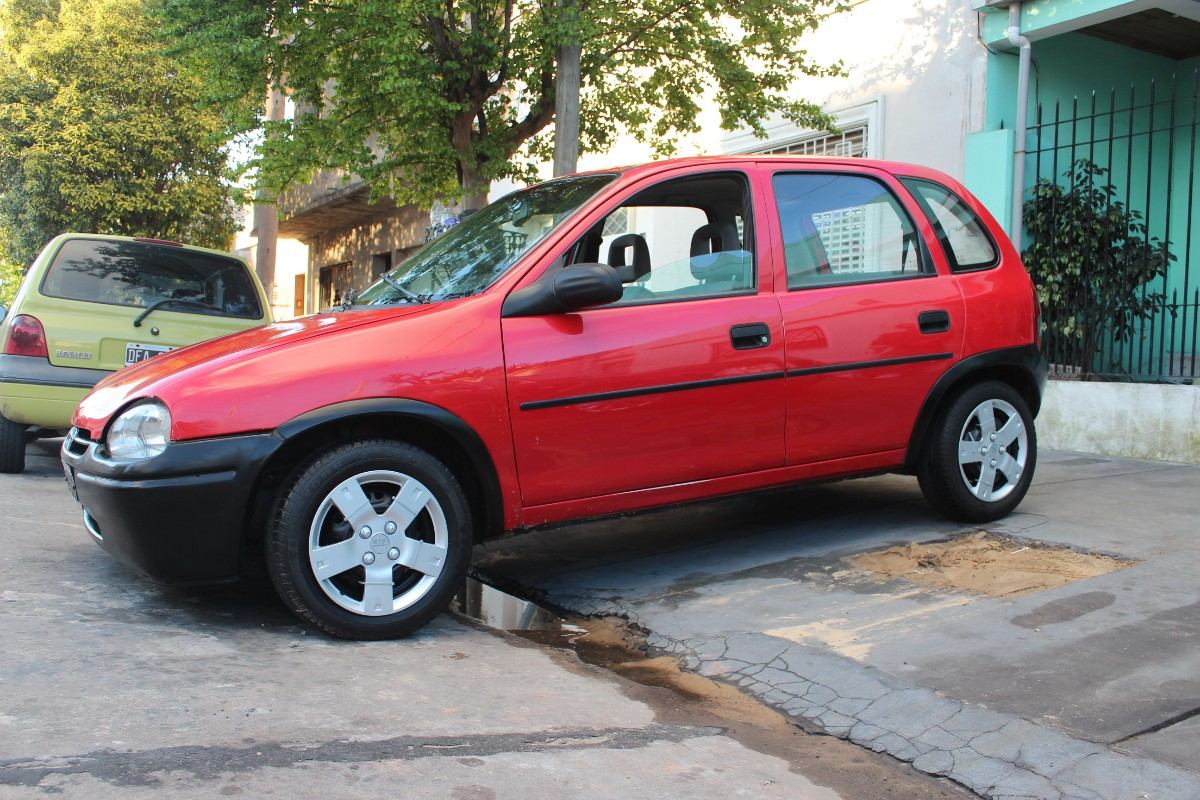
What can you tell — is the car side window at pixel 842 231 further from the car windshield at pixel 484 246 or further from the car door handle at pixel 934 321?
the car windshield at pixel 484 246

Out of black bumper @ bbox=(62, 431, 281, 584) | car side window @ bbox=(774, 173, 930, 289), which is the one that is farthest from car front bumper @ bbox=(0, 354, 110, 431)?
car side window @ bbox=(774, 173, 930, 289)

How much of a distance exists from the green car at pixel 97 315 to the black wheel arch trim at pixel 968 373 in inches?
178

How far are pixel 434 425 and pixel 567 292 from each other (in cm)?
69

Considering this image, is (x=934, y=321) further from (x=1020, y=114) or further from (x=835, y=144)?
(x=835, y=144)

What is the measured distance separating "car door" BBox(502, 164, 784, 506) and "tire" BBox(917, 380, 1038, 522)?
97cm

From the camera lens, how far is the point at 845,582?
14.9ft

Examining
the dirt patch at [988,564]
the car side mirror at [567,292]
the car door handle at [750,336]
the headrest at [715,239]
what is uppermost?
the headrest at [715,239]

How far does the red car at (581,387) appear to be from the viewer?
3.67m

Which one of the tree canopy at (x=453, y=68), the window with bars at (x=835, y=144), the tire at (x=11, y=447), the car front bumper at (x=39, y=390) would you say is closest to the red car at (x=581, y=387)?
the car front bumper at (x=39, y=390)

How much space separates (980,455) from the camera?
5.21 meters

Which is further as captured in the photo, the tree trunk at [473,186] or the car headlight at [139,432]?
the tree trunk at [473,186]

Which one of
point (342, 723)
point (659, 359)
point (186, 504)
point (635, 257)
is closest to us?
point (342, 723)

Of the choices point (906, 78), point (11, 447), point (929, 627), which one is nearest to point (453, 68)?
point (906, 78)

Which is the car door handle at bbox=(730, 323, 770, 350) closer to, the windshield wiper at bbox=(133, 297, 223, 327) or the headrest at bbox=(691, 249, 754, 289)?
the headrest at bbox=(691, 249, 754, 289)
